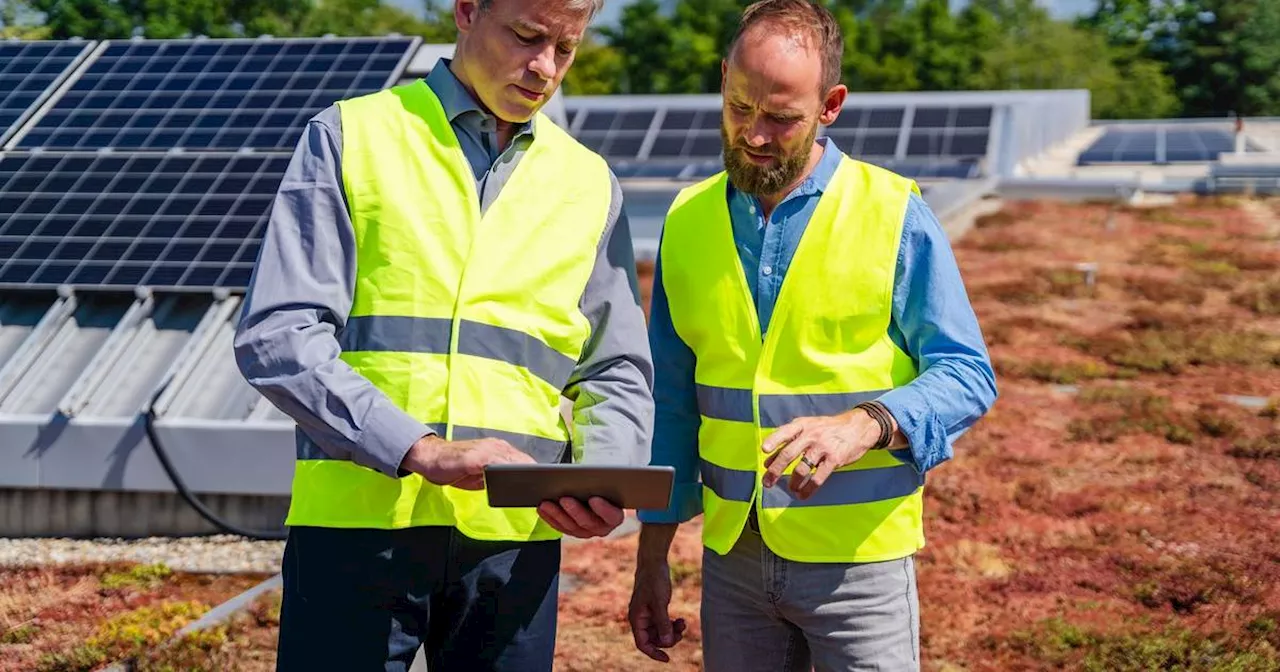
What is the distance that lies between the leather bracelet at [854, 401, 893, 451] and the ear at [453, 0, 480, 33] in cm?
119

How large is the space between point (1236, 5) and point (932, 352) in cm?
8490

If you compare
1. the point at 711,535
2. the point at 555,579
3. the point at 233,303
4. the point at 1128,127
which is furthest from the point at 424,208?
the point at 1128,127

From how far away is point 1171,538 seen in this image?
7.84 m

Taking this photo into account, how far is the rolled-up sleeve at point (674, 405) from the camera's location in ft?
11.8

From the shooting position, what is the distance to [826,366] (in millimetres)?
3299

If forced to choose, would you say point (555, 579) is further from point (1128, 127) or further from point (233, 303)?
point (1128, 127)

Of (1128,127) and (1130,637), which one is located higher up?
(1130,637)

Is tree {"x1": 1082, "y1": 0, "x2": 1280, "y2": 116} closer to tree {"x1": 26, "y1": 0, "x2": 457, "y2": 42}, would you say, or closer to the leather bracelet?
tree {"x1": 26, "y1": 0, "x2": 457, "y2": 42}

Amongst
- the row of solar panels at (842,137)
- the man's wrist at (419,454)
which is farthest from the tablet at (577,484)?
the row of solar panels at (842,137)

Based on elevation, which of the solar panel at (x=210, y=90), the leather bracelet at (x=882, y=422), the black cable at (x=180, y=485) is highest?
the leather bracelet at (x=882, y=422)

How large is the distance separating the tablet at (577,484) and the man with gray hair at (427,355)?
0.14 ft

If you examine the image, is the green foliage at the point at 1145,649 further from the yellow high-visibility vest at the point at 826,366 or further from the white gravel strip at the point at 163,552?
the white gravel strip at the point at 163,552

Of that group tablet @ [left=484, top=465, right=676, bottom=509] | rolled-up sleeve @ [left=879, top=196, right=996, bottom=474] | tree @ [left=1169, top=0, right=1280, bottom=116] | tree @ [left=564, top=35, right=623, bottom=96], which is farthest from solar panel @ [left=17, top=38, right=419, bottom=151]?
tree @ [left=1169, top=0, right=1280, bottom=116]

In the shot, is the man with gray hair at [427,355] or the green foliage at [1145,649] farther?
the green foliage at [1145,649]
